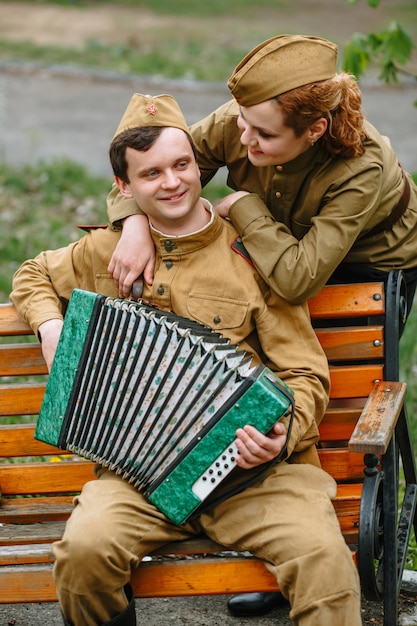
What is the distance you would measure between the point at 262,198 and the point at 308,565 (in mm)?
1302

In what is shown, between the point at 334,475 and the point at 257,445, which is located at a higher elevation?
the point at 257,445

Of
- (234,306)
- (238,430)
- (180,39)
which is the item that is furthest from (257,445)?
(180,39)

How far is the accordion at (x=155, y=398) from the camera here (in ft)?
10.00

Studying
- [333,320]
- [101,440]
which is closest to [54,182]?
[333,320]

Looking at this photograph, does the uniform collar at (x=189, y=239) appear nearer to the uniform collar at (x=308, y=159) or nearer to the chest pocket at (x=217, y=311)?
the chest pocket at (x=217, y=311)

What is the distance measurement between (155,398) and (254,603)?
107 cm

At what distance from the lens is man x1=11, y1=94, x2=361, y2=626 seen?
2.97 m

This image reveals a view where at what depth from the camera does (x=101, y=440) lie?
10.7ft

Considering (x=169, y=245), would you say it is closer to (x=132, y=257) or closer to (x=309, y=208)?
(x=132, y=257)

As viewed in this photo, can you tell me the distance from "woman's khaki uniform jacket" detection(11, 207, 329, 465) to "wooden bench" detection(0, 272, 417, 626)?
0.18 m

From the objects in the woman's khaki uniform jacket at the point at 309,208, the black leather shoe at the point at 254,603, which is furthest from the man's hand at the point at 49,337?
the black leather shoe at the point at 254,603

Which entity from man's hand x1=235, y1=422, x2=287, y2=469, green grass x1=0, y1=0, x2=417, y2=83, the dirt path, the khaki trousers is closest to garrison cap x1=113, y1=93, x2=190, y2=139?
man's hand x1=235, y1=422, x2=287, y2=469

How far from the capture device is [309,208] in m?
3.47

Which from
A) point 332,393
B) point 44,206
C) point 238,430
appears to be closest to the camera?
point 238,430
